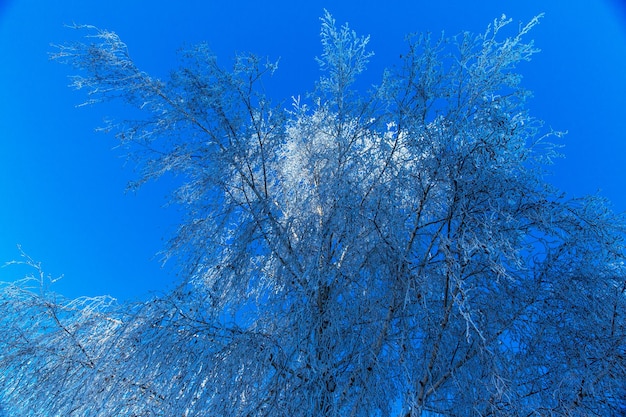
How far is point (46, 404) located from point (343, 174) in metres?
2.39

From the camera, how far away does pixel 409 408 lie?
214cm

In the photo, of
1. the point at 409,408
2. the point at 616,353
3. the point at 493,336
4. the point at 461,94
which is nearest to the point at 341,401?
the point at 409,408

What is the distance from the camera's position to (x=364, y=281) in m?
2.55

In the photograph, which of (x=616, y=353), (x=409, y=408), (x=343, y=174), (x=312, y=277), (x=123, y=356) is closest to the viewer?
(x=616, y=353)

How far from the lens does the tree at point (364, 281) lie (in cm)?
215

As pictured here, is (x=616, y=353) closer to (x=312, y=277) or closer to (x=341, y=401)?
(x=341, y=401)

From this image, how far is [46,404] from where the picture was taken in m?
2.31

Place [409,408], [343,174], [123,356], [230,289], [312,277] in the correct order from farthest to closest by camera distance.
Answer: [343,174] → [230,289] → [312,277] → [123,356] → [409,408]

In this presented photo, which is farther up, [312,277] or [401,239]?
[401,239]

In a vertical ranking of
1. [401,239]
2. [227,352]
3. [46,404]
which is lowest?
[46,404]

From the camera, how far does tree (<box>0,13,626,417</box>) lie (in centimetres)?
215

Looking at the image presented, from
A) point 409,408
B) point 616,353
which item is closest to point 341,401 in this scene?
point 409,408

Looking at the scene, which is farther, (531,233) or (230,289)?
(230,289)

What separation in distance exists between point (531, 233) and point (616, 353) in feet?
2.46
